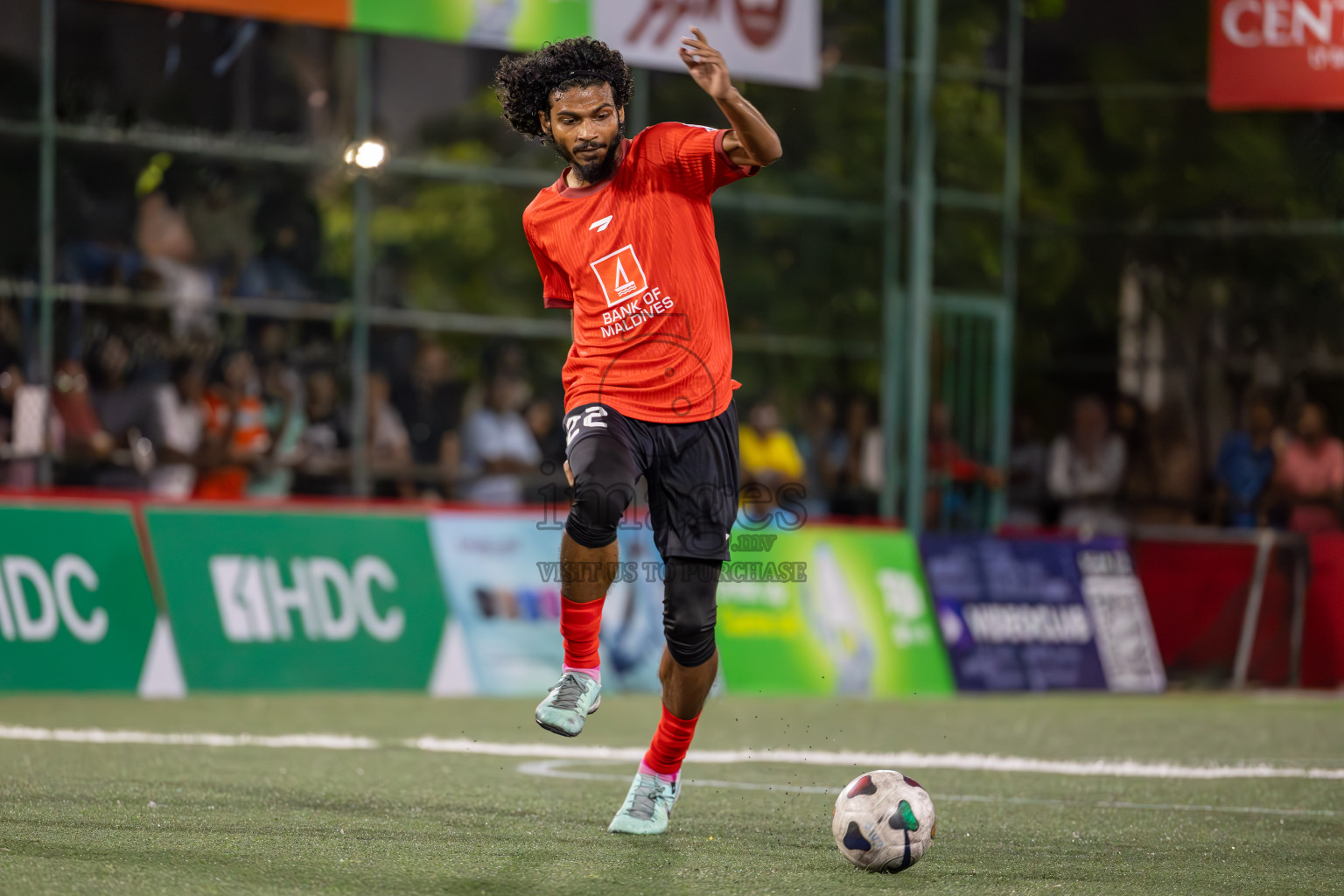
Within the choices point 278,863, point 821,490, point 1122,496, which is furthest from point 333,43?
point 278,863

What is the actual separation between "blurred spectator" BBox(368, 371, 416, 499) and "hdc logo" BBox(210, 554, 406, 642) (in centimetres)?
443

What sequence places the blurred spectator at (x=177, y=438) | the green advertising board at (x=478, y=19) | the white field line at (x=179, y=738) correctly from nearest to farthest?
1. the white field line at (x=179, y=738)
2. the blurred spectator at (x=177, y=438)
3. the green advertising board at (x=478, y=19)

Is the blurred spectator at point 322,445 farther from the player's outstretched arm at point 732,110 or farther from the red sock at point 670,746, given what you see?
the player's outstretched arm at point 732,110

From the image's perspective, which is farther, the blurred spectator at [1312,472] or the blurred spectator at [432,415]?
the blurred spectator at [432,415]

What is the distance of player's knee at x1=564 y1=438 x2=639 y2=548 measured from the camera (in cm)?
588

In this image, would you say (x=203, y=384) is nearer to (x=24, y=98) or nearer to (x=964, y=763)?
(x=24, y=98)

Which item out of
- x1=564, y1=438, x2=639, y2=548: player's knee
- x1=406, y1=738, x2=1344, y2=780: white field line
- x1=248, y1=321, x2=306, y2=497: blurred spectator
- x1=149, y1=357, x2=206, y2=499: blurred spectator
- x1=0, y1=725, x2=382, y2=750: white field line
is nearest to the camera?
x1=564, y1=438, x2=639, y2=548: player's knee

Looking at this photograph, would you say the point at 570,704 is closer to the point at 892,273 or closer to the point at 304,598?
the point at 304,598

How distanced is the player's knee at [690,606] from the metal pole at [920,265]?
12.6 m

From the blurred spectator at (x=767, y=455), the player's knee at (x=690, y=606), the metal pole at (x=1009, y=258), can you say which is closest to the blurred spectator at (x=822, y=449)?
the metal pole at (x=1009, y=258)

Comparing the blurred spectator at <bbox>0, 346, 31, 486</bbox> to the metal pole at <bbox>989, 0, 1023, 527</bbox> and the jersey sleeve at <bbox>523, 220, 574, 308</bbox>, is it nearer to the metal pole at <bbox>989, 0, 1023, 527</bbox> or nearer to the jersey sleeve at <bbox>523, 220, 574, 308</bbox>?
the jersey sleeve at <bbox>523, 220, 574, 308</bbox>

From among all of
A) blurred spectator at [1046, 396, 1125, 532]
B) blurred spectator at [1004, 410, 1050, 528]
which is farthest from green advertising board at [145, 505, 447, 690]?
blurred spectator at [1004, 410, 1050, 528]

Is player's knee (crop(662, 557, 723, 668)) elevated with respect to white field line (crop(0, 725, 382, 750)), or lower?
elevated

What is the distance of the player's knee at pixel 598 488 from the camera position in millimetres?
5875
